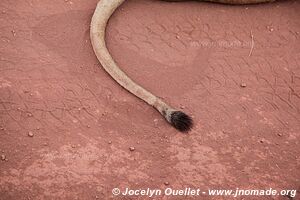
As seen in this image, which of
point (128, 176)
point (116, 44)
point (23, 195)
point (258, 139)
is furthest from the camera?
point (116, 44)

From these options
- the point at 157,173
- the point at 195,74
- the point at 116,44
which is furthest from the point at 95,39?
the point at 157,173

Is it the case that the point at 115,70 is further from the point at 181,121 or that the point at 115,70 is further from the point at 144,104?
the point at 181,121

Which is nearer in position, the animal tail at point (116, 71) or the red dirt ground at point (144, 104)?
the red dirt ground at point (144, 104)

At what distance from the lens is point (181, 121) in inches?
191

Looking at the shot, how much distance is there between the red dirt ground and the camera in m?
4.47

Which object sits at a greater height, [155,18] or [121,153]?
[155,18]

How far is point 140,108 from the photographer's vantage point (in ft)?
16.9

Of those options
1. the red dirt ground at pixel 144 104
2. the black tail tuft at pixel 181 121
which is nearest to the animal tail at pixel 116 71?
the black tail tuft at pixel 181 121

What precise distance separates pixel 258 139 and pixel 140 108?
1.43 m

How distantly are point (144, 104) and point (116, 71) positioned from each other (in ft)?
1.86

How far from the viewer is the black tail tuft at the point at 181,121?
4.84m

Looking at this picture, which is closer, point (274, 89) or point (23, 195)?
point (23, 195)

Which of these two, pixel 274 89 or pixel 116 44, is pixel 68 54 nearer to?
pixel 116 44

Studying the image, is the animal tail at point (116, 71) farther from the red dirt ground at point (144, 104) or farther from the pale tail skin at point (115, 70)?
the red dirt ground at point (144, 104)
